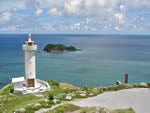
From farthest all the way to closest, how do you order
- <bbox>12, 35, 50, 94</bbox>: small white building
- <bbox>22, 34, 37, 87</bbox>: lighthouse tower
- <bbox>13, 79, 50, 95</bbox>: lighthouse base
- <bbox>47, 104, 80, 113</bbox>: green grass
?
<bbox>22, 34, 37, 87</bbox>: lighthouse tower < <bbox>12, 35, 50, 94</bbox>: small white building < <bbox>13, 79, 50, 95</bbox>: lighthouse base < <bbox>47, 104, 80, 113</bbox>: green grass

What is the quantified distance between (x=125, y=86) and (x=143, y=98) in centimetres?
275

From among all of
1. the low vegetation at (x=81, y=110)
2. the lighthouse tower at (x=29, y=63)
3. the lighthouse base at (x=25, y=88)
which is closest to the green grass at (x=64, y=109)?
the low vegetation at (x=81, y=110)

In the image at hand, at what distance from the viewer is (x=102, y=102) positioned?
1172 cm

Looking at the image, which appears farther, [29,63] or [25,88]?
[29,63]

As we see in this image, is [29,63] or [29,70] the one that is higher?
[29,63]

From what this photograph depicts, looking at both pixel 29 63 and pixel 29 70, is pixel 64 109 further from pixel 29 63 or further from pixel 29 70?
pixel 29 63

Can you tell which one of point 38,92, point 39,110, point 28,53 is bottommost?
point 38,92

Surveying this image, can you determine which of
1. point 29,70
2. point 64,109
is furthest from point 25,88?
point 64,109

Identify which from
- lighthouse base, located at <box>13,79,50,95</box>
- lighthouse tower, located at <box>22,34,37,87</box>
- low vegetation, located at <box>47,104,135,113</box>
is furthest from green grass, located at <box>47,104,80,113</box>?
lighthouse tower, located at <box>22,34,37,87</box>

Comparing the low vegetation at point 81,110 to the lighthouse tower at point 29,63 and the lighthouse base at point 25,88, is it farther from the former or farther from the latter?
the lighthouse tower at point 29,63

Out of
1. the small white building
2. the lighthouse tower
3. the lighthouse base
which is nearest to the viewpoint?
the lighthouse base

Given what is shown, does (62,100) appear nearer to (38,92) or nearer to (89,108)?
(89,108)

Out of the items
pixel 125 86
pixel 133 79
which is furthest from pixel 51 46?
pixel 125 86

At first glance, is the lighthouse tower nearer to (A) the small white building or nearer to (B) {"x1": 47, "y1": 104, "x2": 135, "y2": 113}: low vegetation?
(A) the small white building
